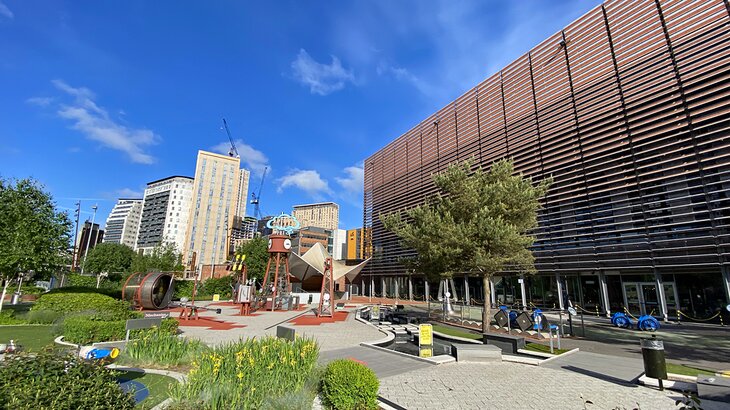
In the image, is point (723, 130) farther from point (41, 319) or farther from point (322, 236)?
point (322, 236)

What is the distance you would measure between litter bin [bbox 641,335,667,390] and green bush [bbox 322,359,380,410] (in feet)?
22.0

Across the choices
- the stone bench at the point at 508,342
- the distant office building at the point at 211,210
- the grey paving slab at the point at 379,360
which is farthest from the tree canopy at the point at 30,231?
the distant office building at the point at 211,210

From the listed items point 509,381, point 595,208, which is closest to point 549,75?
point 595,208

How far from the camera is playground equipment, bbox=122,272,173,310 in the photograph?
24.6m

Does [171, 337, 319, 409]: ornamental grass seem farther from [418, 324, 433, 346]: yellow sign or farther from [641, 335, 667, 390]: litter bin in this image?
[641, 335, 667, 390]: litter bin

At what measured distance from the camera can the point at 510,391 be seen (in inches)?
296

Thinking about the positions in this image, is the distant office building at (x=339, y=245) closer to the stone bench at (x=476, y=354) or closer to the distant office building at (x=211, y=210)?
the distant office building at (x=211, y=210)

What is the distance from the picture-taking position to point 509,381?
8367 millimetres

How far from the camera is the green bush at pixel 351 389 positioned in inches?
232

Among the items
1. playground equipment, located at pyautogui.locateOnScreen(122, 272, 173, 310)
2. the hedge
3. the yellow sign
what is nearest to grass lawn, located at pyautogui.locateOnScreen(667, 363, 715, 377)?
the yellow sign

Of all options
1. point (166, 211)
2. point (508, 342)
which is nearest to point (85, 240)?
point (166, 211)

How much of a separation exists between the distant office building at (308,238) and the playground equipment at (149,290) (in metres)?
73.9

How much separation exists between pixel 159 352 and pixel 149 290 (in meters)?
18.7

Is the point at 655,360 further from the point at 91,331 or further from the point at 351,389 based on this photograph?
the point at 91,331
